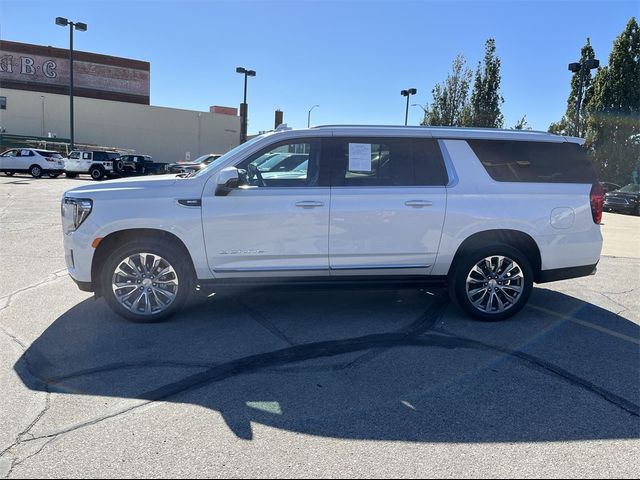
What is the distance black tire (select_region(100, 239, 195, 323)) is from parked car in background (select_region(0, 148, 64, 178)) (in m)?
28.4

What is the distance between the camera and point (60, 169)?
29.5 metres

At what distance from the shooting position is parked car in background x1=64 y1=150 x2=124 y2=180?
1162 inches

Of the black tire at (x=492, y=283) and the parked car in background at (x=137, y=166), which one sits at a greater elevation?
the parked car in background at (x=137, y=166)

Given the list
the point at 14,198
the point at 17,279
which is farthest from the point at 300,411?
the point at 14,198

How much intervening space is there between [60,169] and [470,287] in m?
30.3

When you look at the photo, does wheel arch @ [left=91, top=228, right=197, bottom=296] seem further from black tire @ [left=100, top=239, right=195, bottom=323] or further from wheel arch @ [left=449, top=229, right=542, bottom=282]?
wheel arch @ [left=449, top=229, right=542, bottom=282]

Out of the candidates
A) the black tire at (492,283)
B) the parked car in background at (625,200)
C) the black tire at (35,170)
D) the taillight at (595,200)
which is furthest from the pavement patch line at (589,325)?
the black tire at (35,170)

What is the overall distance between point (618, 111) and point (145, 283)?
32.4 m

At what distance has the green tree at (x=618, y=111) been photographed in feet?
94.6

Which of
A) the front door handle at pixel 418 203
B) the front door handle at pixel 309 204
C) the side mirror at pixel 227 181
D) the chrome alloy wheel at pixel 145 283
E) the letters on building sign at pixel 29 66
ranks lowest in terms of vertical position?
the chrome alloy wheel at pixel 145 283

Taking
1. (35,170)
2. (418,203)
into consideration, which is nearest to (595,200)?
(418,203)

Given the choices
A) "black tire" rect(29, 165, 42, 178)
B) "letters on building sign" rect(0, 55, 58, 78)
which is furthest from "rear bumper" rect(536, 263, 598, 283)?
"letters on building sign" rect(0, 55, 58, 78)

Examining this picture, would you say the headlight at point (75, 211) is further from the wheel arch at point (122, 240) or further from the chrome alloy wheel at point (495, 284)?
the chrome alloy wheel at point (495, 284)

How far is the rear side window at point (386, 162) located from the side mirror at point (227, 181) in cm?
97
